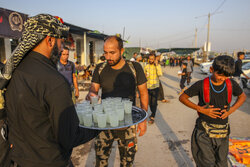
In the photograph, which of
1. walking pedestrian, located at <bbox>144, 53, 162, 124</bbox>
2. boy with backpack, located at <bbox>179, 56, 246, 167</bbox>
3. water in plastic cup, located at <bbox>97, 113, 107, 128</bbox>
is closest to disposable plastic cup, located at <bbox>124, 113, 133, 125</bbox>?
water in plastic cup, located at <bbox>97, 113, 107, 128</bbox>

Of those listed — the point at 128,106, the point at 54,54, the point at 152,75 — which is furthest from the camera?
the point at 152,75

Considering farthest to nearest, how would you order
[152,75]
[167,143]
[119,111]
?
[152,75] → [167,143] → [119,111]

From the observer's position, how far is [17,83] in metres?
1.21

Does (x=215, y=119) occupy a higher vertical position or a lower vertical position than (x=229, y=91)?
lower

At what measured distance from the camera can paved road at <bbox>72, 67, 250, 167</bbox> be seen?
3349 millimetres

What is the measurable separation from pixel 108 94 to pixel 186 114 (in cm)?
434

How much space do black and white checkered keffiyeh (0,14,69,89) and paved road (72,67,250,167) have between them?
2599 mm

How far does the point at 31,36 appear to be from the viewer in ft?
4.12

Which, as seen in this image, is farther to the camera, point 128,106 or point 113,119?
point 128,106

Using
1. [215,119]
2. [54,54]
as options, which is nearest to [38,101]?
[54,54]

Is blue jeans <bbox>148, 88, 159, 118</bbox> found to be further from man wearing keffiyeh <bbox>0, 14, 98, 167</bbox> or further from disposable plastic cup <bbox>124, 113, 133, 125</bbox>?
man wearing keffiyeh <bbox>0, 14, 98, 167</bbox>

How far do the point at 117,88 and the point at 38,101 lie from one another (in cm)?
146

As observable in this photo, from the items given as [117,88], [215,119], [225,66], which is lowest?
[215,119]

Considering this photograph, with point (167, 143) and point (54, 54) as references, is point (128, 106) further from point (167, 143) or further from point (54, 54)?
point (167, 143)
